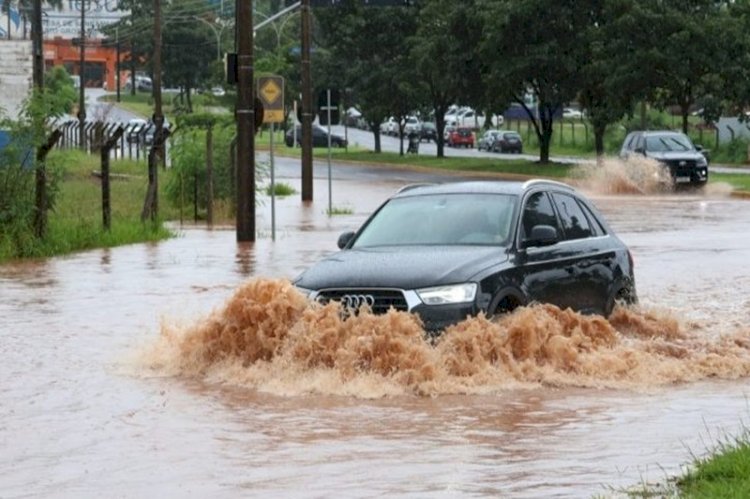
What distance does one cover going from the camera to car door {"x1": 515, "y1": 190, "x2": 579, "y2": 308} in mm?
14852

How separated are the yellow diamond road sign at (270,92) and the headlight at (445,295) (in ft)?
59.9

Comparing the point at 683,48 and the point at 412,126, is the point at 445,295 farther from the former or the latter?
the point at 412,126

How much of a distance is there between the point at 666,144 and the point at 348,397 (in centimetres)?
4013

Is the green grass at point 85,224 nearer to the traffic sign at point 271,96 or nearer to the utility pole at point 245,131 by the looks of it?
the utility pole at point 245,131

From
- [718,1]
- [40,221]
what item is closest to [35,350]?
[40,221]

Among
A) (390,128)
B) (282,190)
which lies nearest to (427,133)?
(390,128)

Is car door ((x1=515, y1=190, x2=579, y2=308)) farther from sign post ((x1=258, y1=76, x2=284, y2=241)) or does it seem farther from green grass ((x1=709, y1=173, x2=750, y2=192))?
green grass ((x1=709, y1=173, x2=750, y2=192))

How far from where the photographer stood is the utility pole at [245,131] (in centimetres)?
3005

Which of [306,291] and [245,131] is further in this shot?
[245,131]

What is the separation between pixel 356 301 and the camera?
13875 mm

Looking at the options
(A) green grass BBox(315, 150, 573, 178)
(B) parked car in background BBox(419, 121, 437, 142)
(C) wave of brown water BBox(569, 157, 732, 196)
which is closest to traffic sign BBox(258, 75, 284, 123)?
(C) wave of brown water BBox(569, 157, 732, 196)

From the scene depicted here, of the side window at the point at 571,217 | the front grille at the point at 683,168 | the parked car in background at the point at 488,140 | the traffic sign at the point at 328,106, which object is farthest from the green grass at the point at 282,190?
the parked car in background at the point at 488,140

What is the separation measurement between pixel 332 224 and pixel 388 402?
77.8 feet

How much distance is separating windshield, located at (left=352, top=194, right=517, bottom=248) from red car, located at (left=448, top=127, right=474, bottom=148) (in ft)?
310
